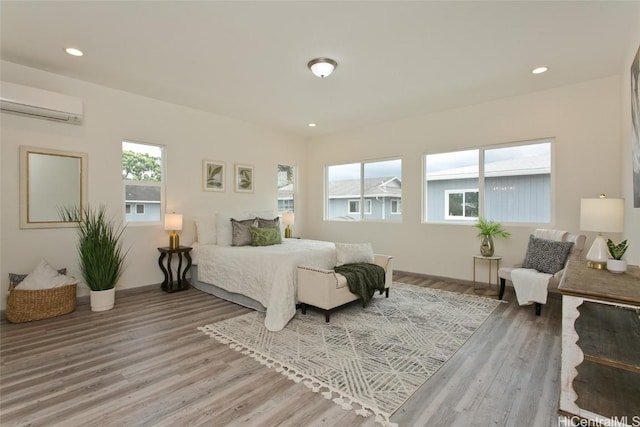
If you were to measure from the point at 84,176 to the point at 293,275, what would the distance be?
2.99 metres

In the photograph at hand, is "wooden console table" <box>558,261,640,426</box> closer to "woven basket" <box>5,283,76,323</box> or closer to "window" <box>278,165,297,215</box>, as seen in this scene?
"woven basket" <box>5,283,76,323</box>

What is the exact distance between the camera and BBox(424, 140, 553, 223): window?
4.26 m

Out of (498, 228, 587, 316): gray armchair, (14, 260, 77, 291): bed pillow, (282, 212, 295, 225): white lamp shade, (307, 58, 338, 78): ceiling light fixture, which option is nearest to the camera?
(307, 58, 338, 78): ceiling light fixture

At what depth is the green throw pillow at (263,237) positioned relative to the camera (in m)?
4.64

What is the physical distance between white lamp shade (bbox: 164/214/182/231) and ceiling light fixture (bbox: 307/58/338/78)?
285 centimetres

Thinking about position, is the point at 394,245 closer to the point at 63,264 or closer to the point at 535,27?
the point at 535,27

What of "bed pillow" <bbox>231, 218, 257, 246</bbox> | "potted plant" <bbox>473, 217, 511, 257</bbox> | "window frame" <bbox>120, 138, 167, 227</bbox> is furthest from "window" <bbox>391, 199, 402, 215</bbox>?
"window frame" <bbox>120, 138, 167, 227</bbox>

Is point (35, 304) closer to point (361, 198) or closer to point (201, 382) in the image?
point (201, 382)

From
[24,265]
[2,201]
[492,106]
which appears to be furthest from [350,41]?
[24,265]

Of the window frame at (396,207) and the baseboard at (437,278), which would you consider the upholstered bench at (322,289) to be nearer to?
the baseboard at (437,278)

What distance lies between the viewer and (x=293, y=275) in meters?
3.38

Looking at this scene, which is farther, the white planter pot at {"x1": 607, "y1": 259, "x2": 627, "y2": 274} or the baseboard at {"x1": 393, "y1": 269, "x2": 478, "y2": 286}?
the baseboard at {"x1": 393, "y1": 269, "x2": 478, "y2": 286}

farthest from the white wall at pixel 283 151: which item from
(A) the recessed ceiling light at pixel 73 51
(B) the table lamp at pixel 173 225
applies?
(A) the recessed ceiling light at pixel 73 51

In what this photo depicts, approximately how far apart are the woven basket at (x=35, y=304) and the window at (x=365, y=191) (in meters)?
4.62
